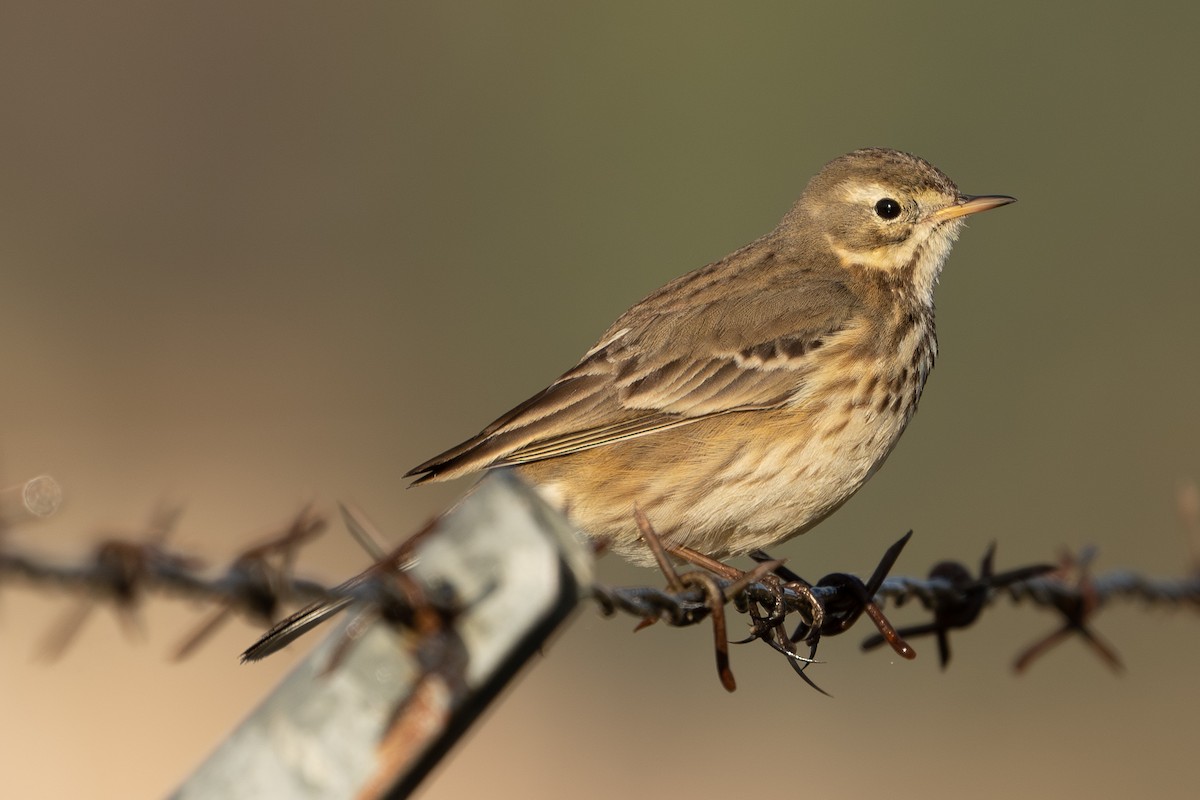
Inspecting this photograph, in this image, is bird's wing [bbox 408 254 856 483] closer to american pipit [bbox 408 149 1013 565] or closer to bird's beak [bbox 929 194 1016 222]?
american pipit [bbox 408 149 1013 565]

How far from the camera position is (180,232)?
44.2ft

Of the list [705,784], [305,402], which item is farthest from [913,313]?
[305,402]

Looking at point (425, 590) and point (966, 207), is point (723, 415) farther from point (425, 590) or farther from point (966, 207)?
point (425, 590)

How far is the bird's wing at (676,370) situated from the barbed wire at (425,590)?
2.00 ft

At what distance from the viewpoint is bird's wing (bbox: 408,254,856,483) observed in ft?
17.3

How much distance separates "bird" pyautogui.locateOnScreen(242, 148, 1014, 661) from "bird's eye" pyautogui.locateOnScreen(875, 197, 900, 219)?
0.42m

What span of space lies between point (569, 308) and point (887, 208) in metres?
7.07

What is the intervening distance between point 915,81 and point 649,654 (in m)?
6.66

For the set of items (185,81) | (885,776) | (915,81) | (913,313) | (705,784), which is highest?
(185,81)

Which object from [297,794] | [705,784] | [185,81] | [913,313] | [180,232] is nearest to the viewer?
[297,794]

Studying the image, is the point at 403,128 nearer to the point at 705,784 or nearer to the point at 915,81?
the point at 915,81

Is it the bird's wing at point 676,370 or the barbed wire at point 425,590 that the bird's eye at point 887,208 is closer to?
the bird's wing at point 676,370

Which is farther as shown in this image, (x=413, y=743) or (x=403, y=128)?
(x=403, y=128)

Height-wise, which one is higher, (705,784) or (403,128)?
(403,128)
